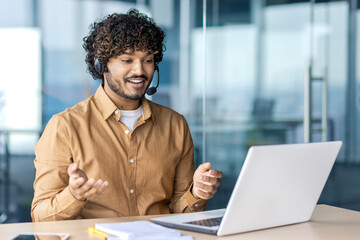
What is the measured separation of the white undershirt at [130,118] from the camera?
7.45ft

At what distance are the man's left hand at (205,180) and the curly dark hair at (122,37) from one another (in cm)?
59

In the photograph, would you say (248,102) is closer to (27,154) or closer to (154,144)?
(27,154)

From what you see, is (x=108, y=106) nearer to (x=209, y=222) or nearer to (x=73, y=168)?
(x=73, y=168)

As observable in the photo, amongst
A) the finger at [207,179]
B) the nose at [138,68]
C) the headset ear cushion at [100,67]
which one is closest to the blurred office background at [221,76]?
the headset ear cushion at [100,67]

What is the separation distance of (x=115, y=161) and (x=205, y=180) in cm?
43

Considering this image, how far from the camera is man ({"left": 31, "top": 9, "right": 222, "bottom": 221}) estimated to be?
2.05m

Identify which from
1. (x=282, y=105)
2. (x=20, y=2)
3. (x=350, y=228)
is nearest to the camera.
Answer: (x=350, y=228)

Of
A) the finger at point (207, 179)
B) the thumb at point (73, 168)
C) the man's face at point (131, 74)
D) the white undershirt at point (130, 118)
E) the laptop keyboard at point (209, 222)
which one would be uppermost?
the man's face at point (131, 74)

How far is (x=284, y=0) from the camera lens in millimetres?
4410

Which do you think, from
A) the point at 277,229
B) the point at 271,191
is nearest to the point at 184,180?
the point at 277,229

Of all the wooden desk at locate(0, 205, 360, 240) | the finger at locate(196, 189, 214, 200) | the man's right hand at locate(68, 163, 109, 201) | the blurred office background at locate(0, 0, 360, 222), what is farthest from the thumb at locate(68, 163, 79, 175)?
the blurred office background at locate(0, 0, 360, 222)

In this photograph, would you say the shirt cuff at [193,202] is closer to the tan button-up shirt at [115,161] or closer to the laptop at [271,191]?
the tan button-up shirt at [115,161]

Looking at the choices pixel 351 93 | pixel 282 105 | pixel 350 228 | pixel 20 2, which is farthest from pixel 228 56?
pixel 350 228

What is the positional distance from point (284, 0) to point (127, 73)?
100 inches
